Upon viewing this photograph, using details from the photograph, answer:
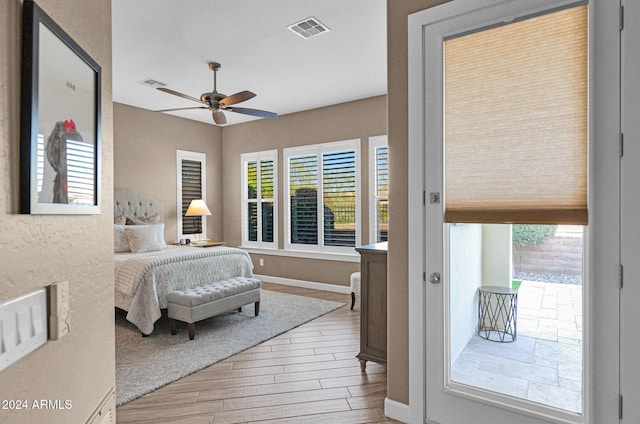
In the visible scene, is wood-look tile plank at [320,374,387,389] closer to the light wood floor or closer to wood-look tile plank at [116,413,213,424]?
the light wood floor

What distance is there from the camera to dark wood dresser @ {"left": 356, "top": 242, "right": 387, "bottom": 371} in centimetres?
262

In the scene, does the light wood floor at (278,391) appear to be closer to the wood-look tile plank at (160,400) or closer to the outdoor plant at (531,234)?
the wood-look tile plank at (160,400)

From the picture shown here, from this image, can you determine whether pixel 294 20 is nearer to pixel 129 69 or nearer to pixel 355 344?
pixel 129 69

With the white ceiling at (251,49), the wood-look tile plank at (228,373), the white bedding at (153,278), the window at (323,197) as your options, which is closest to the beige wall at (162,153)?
the white ceiling at (251,49)

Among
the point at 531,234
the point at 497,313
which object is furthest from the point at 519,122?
the point at 497,313

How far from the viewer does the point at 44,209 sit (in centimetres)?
78

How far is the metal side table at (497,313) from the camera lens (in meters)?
2.45

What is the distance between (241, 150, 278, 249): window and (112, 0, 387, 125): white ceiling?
1394 millimetres

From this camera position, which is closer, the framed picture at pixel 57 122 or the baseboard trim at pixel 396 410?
the framed picture at pixel 57 122

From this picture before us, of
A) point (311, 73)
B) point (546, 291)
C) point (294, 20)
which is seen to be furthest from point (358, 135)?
point (546, 291)

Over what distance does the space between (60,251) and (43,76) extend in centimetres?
40

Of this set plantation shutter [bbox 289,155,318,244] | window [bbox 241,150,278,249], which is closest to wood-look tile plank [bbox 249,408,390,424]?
plantation shutter [bbox 289,155,318,244]

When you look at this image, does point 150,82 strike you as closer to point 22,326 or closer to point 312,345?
point 312,345

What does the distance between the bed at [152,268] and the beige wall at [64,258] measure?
8.70 ft
